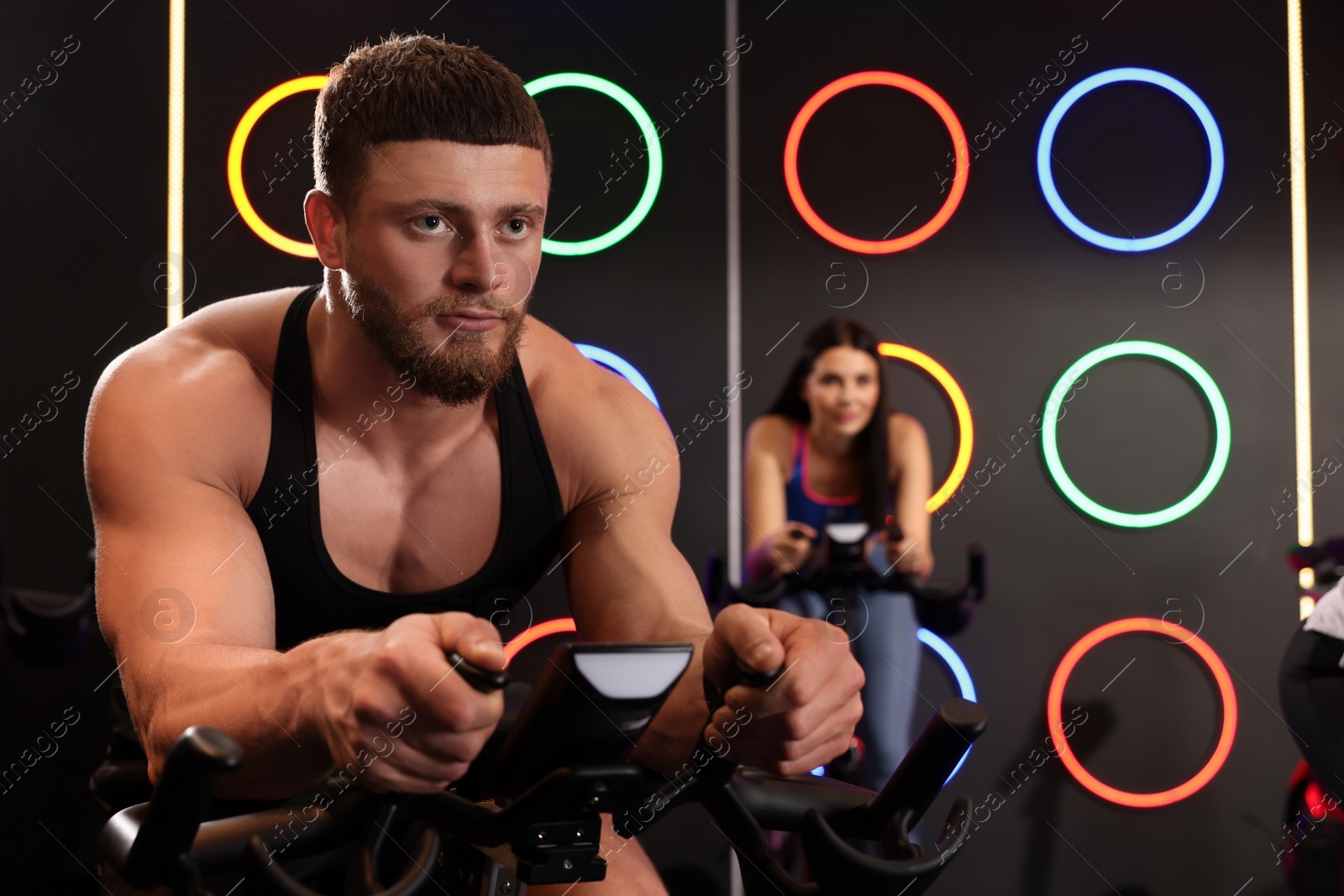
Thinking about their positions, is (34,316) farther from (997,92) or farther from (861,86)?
(997,92)

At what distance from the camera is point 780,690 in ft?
2.65

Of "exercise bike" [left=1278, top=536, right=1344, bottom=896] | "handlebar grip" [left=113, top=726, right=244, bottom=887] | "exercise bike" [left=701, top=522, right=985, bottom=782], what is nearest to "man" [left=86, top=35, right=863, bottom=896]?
"handlebar grip" [left=113, top=726, right=244, bottom=887]

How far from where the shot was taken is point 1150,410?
365cm

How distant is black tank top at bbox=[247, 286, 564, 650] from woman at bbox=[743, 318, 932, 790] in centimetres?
167

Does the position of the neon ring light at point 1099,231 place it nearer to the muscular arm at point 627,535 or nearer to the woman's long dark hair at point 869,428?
the woman's long dark hair at point 869,428

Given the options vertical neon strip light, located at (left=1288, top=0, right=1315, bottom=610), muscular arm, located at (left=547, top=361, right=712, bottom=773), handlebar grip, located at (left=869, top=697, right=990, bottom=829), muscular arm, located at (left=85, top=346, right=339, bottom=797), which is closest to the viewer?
handlebar grip, located at (left=869, top=697, right=990, bottom=829)

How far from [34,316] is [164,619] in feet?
7.60

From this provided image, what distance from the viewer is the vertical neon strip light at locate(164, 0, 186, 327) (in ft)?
10.00

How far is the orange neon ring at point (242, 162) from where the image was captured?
3084 millimetres

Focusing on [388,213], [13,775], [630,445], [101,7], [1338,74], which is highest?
[1338,74]

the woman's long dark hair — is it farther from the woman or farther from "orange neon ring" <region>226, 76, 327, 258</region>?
"orange neon ring" <region>226, 76, 327, 258</region>

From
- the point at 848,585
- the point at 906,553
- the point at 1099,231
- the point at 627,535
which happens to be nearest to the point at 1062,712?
the point at 906,553

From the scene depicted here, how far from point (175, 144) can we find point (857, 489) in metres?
2.22

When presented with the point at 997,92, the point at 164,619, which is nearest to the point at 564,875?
the point at 164,619
